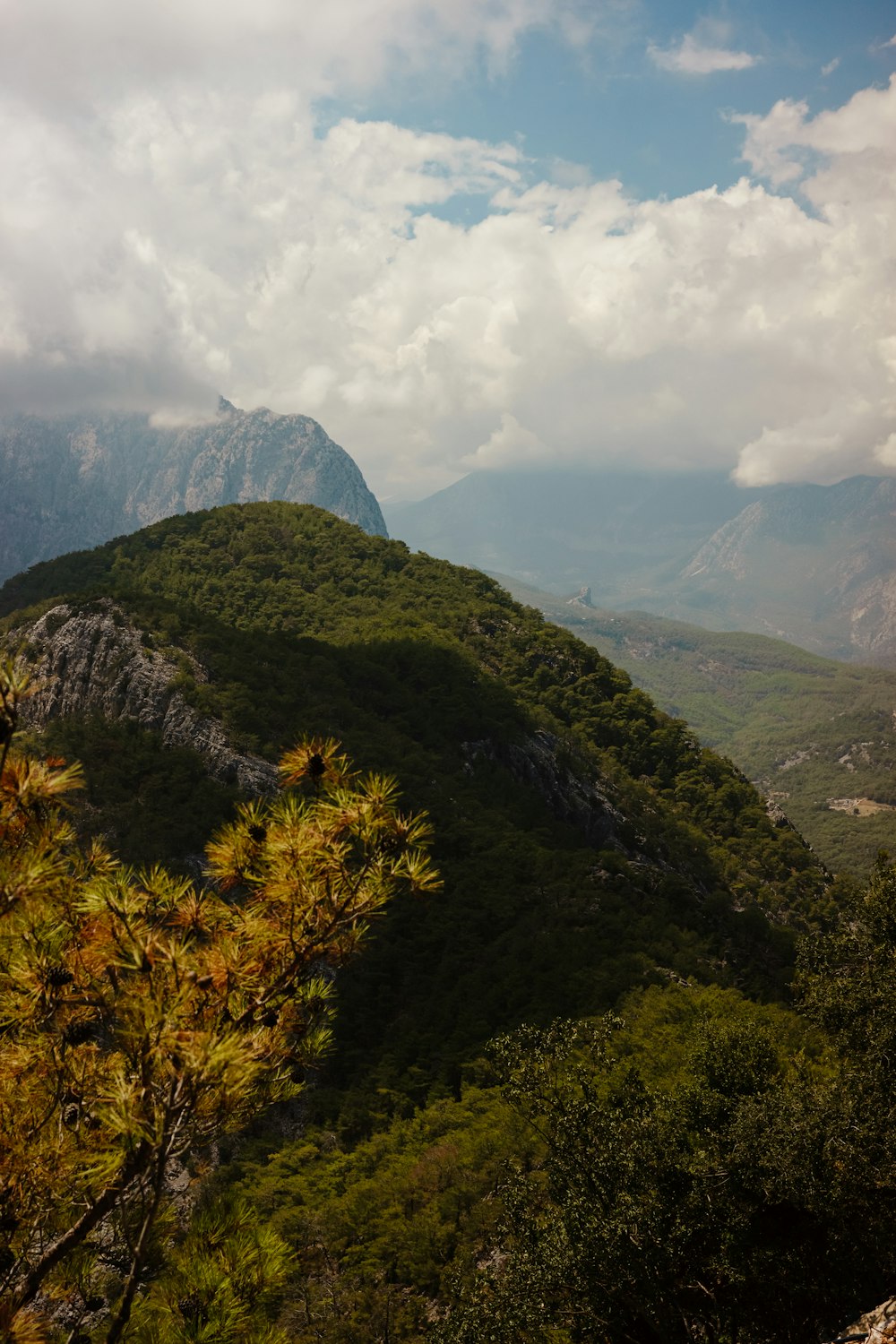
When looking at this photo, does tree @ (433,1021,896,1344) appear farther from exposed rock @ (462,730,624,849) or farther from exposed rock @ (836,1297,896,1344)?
Result: exposed rock @ (462,730,624,849)

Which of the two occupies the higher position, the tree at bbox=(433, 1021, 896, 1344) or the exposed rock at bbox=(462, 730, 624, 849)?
the exposed rock at bbox=(462, 730, 624, 849)

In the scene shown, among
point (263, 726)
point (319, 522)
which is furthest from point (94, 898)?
point (319, 522)

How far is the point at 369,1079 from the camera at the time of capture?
4262 cm

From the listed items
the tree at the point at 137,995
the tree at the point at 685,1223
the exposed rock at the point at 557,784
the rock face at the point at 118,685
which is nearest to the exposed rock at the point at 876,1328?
the tree at the point at 685,1223

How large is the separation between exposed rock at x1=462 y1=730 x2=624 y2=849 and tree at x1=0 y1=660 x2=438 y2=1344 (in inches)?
2834

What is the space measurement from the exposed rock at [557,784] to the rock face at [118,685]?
1083 inches

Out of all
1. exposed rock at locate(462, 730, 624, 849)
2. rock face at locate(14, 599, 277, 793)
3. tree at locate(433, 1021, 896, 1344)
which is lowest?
tree at locate(433, 1021, 896, 1344)

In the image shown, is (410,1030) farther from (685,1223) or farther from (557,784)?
(557,784)

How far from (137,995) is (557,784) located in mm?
76349

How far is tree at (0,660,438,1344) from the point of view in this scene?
542cm

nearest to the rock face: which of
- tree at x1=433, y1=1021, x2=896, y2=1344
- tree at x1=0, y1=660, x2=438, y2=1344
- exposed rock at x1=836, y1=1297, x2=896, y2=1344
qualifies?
tree at x1=433, y1=1021, x2=896, y2=1344

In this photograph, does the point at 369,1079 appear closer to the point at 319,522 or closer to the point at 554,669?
the point at 554,669

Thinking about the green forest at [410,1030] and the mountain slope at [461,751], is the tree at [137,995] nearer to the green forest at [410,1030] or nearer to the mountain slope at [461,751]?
the green forest at [410,1030]

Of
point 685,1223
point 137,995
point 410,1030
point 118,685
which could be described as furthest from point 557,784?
point 137,995
